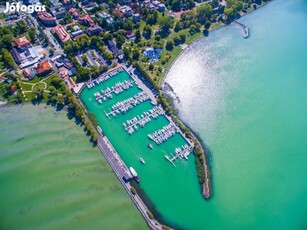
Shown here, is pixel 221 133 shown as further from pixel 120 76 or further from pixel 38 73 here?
pixel 38 73

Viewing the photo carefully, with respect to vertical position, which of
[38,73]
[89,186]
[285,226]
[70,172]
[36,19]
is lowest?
[285,226]

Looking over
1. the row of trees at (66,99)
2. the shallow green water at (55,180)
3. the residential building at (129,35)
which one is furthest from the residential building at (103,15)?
the shallow green water at (55,180)

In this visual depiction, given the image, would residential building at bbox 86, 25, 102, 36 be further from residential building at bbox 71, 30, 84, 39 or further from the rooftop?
the rooftop

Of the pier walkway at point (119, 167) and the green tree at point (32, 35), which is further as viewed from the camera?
the green tree at point (32, 35)

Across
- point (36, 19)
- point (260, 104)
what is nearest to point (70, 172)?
point (260, 104)

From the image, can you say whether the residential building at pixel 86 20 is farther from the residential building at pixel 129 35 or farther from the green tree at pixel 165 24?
the green tree at pixel 165 24

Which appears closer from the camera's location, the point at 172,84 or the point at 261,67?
the point at 172,84
